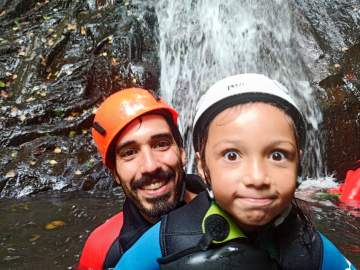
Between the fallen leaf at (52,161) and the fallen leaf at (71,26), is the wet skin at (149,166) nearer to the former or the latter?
the fallen leaf at (52,161)

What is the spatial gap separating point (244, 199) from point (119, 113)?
1.60 meters

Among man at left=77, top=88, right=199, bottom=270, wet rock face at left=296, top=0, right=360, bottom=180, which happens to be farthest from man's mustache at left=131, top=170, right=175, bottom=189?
wet rock face at left=296, top=0, right=360, bottom=180

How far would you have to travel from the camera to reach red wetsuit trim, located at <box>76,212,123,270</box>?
9.14 feet

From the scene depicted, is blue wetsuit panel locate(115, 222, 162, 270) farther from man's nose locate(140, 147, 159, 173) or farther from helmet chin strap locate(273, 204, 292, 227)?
man's nose locate(140, 147, 159, 173)

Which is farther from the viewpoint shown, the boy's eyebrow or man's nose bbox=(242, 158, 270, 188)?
the boy's eyebrow

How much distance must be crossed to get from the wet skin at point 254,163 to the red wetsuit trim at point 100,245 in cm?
142

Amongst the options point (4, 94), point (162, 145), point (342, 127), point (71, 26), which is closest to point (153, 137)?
point (162, 145)

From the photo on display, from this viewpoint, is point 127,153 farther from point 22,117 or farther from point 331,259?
point 22,117

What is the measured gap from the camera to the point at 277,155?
1539 millimetres

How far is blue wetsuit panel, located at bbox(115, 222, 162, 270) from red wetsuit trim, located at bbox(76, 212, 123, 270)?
1053 millimetres

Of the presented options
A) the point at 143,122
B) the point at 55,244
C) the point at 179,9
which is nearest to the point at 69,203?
the point at 55,244

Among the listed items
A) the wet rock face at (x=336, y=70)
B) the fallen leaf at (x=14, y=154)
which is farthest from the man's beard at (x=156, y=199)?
the wet rock face at (x=336, y=70)

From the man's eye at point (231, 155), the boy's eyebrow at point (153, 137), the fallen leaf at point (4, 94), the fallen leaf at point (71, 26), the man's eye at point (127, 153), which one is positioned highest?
the fallen leaf at point (71, 26)

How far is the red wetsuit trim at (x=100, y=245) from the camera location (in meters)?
2.79
